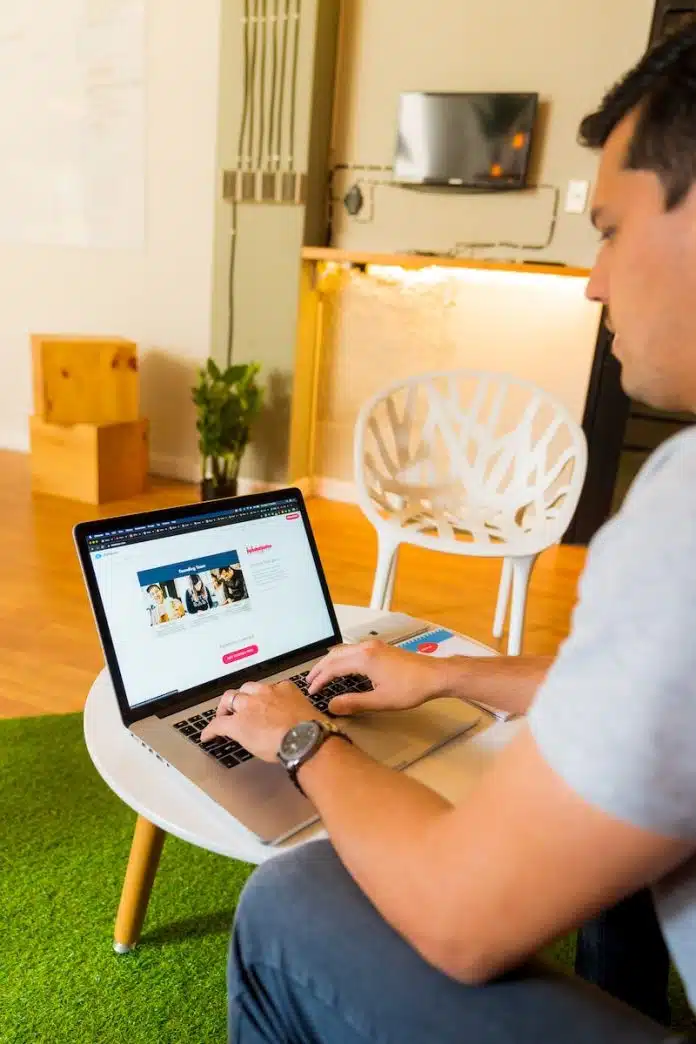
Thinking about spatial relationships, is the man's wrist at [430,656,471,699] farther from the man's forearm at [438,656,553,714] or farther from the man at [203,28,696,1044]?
the man at [203,28,696,1044]

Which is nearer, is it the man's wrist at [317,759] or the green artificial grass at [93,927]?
the man's wrist at [317,759]

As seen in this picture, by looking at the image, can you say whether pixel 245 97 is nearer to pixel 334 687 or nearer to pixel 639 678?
pixel 334 687

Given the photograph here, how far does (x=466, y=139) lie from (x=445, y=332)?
73 cm

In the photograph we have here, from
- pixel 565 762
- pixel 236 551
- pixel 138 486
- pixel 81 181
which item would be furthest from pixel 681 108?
pixel 81 181

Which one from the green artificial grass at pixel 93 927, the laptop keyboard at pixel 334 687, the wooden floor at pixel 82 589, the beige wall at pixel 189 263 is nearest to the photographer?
the laptop keyboard at pixel 334 687

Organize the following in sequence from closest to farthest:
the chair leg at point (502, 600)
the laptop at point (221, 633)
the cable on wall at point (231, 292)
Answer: the laptop at point (221, 633) < the chair leg at point (502, 600) < the cable on wall at point (231, 292)

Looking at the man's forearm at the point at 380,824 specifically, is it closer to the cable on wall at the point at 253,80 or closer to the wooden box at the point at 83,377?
the wooden box at the point at 83,377

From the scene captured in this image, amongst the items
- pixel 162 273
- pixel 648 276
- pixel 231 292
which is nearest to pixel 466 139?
pixel 231 292

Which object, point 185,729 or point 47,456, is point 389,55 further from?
point 185,729

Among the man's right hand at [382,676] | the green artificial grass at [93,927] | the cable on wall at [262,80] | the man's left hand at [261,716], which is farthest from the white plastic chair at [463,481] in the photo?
the cable on wall at [262,80]

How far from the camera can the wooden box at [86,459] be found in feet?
10.8

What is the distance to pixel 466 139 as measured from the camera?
2992mm

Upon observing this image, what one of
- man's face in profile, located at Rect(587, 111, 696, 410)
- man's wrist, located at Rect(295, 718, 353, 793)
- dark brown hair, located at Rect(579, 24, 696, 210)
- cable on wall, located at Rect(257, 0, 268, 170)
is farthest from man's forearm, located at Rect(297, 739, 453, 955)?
cable on wall, located at Rect(257, 0, 268, 170)

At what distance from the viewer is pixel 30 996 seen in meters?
1.15
